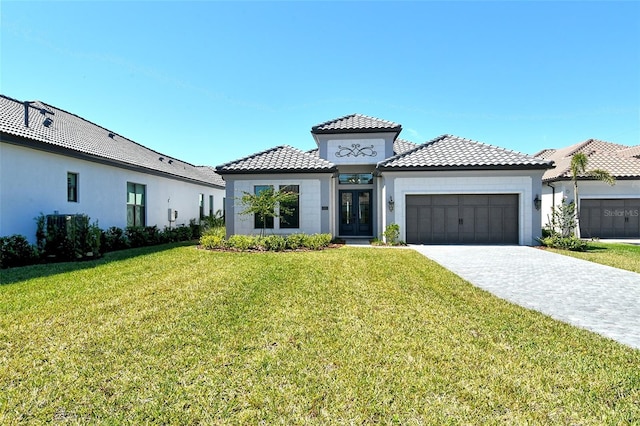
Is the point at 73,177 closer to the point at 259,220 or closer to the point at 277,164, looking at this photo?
the point at 259,220

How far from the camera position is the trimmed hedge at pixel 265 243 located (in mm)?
11875

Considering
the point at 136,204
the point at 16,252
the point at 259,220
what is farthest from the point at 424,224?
the point at 16,252

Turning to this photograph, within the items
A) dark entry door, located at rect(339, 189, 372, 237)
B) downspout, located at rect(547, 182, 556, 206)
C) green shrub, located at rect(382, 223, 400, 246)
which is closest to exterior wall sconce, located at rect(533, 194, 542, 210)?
green shrub, located at rect(382, 223, 400, 246)

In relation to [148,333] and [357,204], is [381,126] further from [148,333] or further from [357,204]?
[148,333]

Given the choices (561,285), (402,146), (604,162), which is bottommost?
(561,285)

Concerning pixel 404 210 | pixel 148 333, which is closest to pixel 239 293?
pixel 148 333

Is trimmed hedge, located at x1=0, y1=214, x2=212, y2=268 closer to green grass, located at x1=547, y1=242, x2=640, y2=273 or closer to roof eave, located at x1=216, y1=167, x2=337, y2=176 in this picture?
roof eave, located at x1=216, y1=167, x2=337, y2=176

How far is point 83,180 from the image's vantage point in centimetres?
1203

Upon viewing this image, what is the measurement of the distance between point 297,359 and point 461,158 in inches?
516

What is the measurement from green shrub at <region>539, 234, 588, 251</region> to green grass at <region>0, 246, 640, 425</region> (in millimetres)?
9112

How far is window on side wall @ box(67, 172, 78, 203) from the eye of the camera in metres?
11.5

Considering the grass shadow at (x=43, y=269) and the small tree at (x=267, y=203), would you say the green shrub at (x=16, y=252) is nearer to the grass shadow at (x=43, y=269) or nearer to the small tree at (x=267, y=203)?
the grass shadow at (x=43, y=269)

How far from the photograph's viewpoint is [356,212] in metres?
16.5

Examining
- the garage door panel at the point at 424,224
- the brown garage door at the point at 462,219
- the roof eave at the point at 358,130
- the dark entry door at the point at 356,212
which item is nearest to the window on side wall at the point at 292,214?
the dark entry door at the point at 356,212
